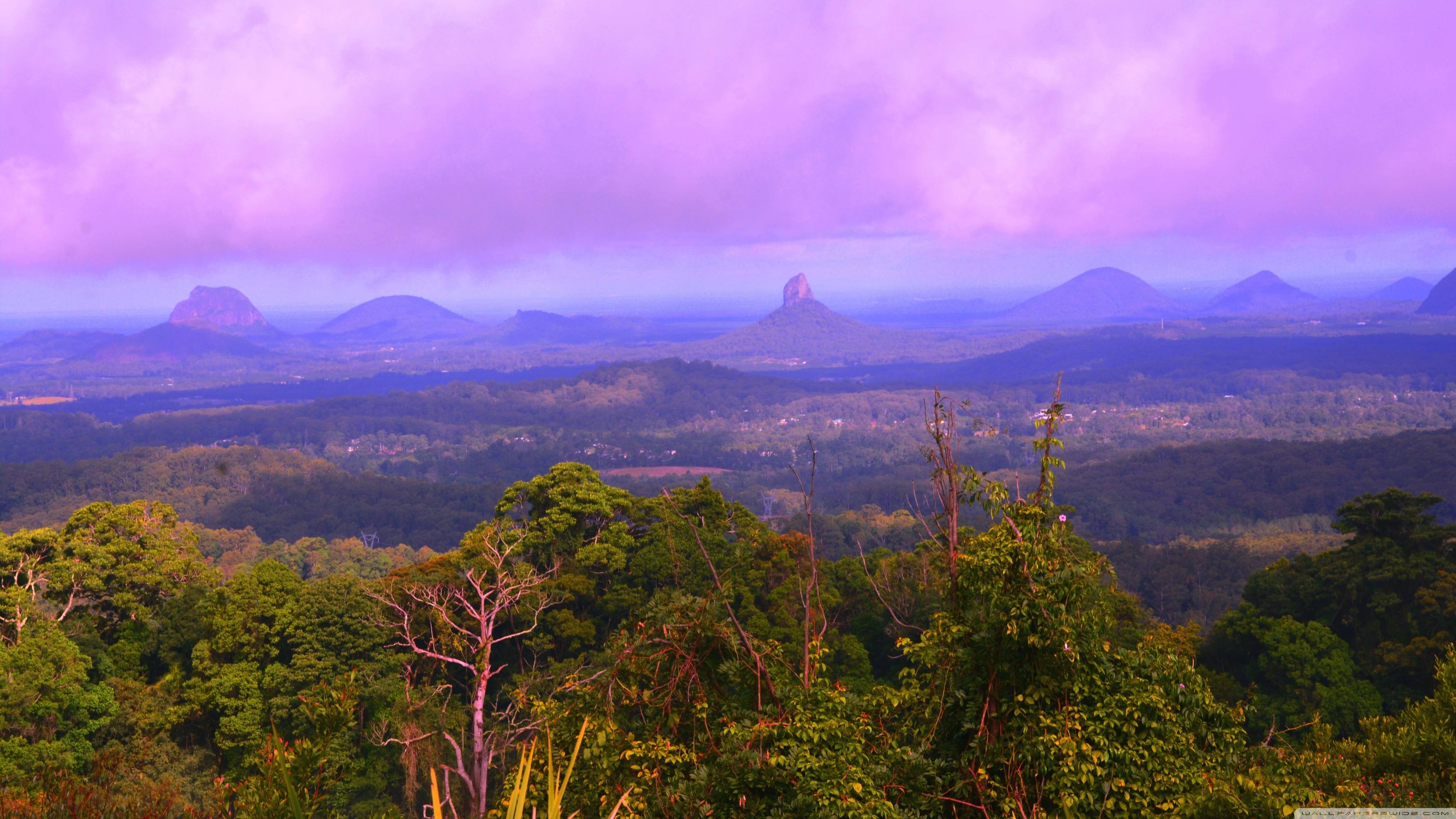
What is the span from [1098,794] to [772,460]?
143207 millimetres

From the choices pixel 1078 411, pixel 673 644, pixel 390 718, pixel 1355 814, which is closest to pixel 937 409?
pixel 673 644

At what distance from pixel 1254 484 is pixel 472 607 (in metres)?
103

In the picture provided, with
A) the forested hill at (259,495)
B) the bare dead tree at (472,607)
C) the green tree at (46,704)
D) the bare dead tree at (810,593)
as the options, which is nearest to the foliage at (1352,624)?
the bare dead tree at (810,593)

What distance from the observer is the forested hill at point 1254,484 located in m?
83.6

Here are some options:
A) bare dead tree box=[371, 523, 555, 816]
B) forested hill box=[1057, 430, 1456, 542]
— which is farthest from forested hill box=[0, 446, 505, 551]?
forested hill box=[1057, 430, 1456, 542]

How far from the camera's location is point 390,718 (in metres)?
18.2

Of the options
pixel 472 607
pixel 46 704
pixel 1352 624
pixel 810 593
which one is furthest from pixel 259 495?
pixel 810 593

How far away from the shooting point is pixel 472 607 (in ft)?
52.2

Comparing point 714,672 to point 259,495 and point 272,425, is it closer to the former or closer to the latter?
point 259,495

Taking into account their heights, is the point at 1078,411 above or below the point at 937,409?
below

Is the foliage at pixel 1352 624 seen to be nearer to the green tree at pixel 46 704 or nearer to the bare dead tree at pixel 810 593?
the bare dead tree at pixel 810 593

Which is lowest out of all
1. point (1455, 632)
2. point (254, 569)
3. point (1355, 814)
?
point (1455, 632)

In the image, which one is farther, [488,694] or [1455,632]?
[488,694]

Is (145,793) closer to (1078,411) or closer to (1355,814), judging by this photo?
(1355,814)
